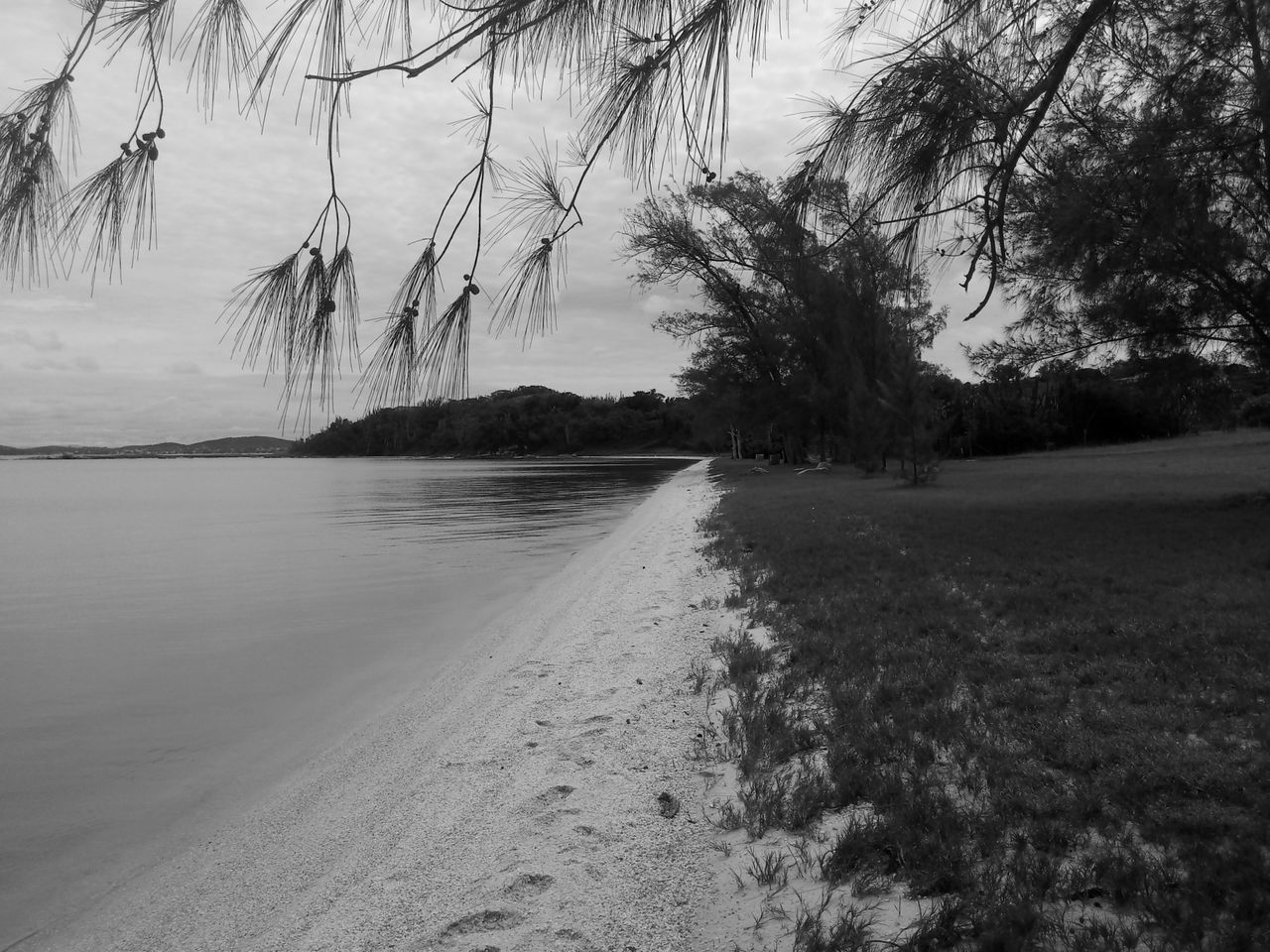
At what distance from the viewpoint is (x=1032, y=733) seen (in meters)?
3.46

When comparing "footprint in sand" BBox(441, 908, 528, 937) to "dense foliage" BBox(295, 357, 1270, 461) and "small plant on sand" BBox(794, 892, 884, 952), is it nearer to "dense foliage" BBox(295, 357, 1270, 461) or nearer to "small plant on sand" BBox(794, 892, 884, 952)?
"small plant on sand" BBox(794, 892, 884, 952)

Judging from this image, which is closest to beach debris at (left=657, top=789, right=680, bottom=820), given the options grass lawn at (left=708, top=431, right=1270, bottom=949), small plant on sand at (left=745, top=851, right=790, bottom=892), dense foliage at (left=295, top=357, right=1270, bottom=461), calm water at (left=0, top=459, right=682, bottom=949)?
grass lawn at (left=708, top=431, right=1270, bottom=949)

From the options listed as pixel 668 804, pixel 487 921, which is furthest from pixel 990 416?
pixel 487 921

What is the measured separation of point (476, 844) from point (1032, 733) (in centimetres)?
255

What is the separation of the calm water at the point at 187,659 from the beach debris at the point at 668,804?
8.03 feet

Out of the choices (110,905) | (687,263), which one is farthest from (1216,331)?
(687,263)

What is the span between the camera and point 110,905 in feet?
10.7

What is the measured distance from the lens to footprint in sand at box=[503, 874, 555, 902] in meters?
2.79

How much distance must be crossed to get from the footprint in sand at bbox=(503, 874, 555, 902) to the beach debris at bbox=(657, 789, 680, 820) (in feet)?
2.15

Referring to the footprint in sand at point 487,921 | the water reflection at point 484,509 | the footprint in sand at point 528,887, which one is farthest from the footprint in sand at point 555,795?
the water reflection at point 484,509

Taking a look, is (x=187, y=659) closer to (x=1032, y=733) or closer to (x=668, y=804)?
(x=668, y=804)

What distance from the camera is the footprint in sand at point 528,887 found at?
279 centimetres

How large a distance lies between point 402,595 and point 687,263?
23.2 m

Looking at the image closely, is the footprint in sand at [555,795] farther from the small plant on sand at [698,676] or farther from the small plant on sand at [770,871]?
the small plant on sand at [698,676]
